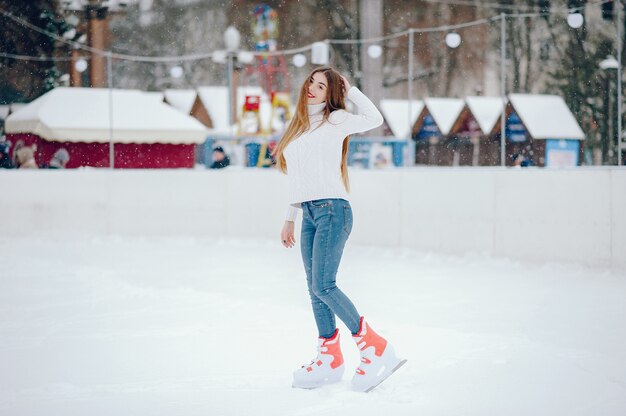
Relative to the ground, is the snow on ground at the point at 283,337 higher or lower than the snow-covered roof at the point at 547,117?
lower

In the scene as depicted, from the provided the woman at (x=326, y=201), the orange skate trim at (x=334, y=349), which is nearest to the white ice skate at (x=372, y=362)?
the woman at (x=326, y=201)

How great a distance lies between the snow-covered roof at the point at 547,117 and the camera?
847cm

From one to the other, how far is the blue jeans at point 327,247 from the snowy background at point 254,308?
356 mm

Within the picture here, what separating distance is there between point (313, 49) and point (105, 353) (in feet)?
23.4

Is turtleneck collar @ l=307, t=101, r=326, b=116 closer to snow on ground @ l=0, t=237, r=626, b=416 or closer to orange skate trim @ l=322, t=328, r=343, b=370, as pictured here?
orange skate trim @ l=322, t=328, r=343, b=370

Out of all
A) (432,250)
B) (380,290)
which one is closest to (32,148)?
(432,250)

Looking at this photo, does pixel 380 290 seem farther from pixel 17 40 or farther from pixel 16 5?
pixel 16 5

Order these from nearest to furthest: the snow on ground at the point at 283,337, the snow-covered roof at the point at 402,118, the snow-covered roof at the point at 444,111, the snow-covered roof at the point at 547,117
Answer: the snow on ground at the point at 283,337, the snow-covered roof at the point at 547,117, the snow-covered roof at the point at 402,118, the snow-covered roof at the point at 444,111

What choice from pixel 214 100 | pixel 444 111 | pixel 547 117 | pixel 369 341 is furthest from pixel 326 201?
pixel 214 100

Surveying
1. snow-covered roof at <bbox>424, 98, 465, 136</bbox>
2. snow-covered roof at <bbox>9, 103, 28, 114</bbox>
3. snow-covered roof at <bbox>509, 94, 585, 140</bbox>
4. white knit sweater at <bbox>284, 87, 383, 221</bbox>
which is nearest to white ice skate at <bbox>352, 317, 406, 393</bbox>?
white knit sweater at <bbox>284, 87, 383, 221</bbox>

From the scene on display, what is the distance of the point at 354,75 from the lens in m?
11.5

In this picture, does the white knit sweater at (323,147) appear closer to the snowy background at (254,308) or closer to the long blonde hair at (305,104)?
the long blonde hair at (305,104)

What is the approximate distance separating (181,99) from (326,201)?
17.1m

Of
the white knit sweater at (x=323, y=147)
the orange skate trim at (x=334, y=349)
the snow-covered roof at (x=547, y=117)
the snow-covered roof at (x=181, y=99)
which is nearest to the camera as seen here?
the white knit sweater at (x=323, y=147)
